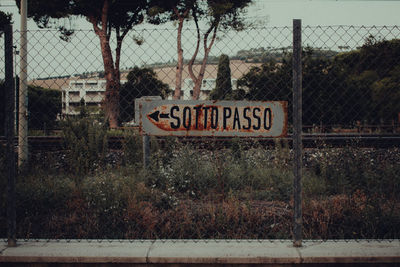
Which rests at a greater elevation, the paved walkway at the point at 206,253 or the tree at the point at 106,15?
the tree at the point at 106,15

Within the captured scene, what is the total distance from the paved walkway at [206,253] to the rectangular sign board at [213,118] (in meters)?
0.91

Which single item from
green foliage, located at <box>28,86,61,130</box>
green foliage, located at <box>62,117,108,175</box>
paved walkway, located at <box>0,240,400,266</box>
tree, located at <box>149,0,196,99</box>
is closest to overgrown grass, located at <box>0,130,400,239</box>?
paved walkway, located at <box>0,240,400,266</box>

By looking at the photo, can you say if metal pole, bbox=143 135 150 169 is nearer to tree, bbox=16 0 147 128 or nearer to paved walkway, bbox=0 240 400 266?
paved walkway, bbox=0 240 400 266

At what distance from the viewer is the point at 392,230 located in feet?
10.2

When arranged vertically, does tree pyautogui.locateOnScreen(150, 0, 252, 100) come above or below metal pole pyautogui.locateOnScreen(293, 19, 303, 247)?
above

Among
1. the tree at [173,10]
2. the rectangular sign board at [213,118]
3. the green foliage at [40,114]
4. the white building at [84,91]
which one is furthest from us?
the tree at [173,10]

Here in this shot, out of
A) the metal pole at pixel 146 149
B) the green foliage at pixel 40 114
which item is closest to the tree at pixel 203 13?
the green foliage at pixel 40 114

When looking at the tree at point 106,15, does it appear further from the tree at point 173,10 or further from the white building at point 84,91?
the white building at point 84,91

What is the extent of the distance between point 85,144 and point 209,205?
149 inches

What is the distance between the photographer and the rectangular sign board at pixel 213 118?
8.69ft

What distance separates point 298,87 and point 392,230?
69.9 inches

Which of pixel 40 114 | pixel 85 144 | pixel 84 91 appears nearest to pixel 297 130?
pixel 85 144

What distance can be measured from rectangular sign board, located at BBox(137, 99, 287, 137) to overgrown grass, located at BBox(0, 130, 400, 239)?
3.45 ft

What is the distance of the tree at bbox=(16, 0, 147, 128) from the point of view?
56.0 ft
